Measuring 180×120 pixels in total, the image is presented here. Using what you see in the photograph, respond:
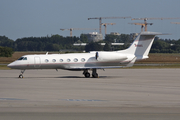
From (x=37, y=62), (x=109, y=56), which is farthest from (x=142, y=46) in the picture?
(x=37, y=62)

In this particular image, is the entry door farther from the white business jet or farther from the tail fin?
the tail fin

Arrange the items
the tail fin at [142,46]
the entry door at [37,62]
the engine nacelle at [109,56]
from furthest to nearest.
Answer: the tail fin at [142,46] → the engine nacelle at [109,56] → the entry door at [37,62]

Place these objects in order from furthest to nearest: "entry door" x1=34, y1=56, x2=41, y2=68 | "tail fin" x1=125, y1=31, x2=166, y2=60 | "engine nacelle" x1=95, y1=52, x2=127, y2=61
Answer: "tail fin" x1=125, y1=31, x2=166, y2=60
"engine nacelle" x1=95, y1=52, x2=127, y2=61
"entry door" x1=34, y1=56, x2=41, y2=68

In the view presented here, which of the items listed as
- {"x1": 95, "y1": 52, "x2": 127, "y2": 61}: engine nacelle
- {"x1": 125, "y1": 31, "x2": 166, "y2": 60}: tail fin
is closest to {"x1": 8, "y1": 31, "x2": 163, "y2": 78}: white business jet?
{"x1": 95, "y1": 52, "x2": 127, "y2": 61}: engine nacelle

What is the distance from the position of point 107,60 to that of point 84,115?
19.9 metres

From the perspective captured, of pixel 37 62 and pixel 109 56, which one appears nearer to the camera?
pixel 37 62

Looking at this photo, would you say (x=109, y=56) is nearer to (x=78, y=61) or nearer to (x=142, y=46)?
(x=78, y=61)

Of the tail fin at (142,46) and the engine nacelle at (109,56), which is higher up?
the tail fin at (142,46)

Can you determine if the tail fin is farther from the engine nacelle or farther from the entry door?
the entry door

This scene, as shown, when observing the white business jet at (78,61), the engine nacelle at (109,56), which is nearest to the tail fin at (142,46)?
the white business jet at (78,61)

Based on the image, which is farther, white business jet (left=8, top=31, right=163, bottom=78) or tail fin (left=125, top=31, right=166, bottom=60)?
tail fin (left=125, top=31, right=166, bottom=60)

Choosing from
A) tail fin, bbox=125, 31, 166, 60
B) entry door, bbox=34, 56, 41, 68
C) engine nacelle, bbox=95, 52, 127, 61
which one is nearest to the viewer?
entry door, bbox=34, 56, 41, 68

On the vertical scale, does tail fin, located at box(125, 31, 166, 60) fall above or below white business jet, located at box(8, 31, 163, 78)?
above

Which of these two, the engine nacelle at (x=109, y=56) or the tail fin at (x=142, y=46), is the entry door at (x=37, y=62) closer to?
the engine nacelle at (x=109, y=56)
